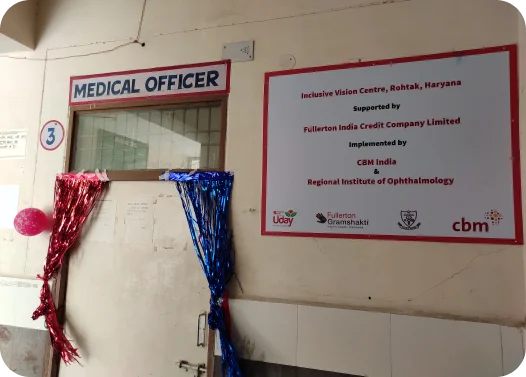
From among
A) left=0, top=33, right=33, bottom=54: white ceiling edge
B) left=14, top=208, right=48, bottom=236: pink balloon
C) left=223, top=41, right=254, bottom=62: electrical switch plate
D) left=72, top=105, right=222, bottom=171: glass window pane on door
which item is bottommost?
left=14, top=208, right=48, bottom=236: pink balloon

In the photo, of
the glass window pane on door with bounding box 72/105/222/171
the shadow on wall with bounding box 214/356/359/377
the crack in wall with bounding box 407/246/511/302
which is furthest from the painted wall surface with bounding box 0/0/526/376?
the shadow on wall with bounding box 214/356/359/377

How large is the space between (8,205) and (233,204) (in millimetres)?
1622

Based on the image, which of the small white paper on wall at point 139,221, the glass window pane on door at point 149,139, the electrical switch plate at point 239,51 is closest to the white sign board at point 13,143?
the glass window pane on door at point 149,139

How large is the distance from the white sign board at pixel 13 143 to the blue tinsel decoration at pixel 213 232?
3.76ft

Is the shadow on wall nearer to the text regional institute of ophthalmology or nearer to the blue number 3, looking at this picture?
the text regional institute of ophthalmology

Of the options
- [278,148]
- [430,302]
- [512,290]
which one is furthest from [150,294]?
[512,290]

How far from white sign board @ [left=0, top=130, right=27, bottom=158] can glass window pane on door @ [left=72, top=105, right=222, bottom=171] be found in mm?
424

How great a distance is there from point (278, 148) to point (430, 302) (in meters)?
1.02

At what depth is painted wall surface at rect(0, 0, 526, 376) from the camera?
5.64 feet

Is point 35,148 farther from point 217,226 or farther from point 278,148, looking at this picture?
point 278,148

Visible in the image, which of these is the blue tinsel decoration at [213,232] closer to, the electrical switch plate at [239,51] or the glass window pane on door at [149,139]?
the glass window pane on door at [149,139]

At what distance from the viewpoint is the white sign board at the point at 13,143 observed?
2588 millimetres

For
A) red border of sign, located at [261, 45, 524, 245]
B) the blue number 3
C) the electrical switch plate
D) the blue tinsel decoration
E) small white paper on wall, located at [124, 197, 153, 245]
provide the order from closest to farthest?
red border of sign, located at [261, 45, 524, 245], the blue tinsel decoration, the electrical switch plate, small white paper on wall, located at [124, 197, 153, 245], the blue number 3

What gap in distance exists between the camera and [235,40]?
7.04 ft
